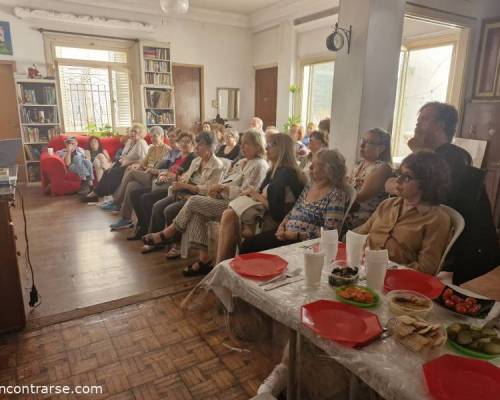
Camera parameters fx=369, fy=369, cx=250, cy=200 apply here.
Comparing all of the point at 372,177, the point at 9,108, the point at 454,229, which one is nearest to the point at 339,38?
the point at 372,177

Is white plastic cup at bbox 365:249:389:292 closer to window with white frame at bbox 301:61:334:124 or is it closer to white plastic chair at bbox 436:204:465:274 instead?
white plastic chair at bbox 436:204:465:274

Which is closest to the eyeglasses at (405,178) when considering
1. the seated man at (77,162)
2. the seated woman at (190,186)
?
the seated woman at (190,186)

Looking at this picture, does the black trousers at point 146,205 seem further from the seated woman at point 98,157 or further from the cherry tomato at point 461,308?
the cherry tomato at point 461,308

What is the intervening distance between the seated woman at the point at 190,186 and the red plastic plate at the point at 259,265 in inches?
70.2

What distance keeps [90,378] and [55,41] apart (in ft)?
20.7

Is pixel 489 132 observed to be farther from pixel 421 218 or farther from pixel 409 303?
pixel 409 303

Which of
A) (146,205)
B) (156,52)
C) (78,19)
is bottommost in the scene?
(146,205)

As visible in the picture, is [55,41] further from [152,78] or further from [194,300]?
[194,300]

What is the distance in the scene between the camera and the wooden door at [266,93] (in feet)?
25.0

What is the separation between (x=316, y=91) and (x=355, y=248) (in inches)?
247

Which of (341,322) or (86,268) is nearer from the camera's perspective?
(341,322)

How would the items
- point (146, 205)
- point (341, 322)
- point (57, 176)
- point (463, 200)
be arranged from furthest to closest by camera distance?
point (57, 176), point (146, 205), point (463, 200), point (341, 322)

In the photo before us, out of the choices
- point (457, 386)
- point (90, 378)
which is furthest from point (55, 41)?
point (457, 386)

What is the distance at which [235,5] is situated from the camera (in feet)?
23.1
